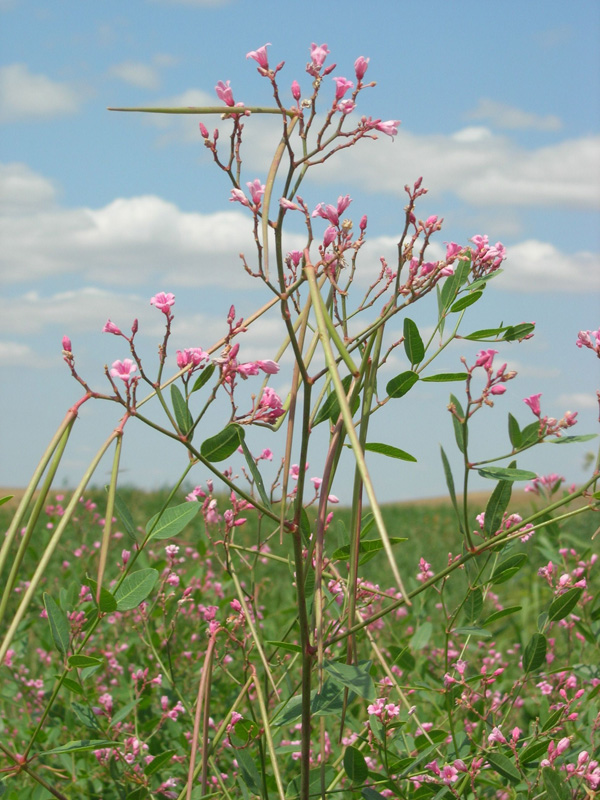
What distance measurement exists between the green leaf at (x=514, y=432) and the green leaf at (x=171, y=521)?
1.73ft

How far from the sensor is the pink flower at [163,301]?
1.21 m

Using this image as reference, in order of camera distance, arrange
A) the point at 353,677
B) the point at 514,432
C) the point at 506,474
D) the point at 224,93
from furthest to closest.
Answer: the point at 514,432, the point at 506,474, the point at 224,93, the point at 353,677

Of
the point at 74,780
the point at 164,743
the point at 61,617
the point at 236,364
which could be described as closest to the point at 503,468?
the point at 236,364

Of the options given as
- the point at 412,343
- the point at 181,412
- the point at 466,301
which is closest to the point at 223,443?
the point at 181,412

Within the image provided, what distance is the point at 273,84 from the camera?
3.71 ft

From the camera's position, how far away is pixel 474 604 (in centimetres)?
145

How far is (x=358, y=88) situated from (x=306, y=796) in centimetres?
99

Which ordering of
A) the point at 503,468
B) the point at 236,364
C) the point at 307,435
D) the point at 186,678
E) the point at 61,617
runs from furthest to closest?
the point at 186,678, the point at 61,617, the point at 503,468, the point at 236,364, the point at 307,435

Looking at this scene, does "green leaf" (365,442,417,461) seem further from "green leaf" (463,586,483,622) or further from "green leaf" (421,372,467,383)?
"green leaf" (463,586,483,622)

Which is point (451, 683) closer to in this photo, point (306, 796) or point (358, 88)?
point (306, 796)

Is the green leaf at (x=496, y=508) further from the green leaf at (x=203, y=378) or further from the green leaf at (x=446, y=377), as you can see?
the green leaf at (x=203, y=378)

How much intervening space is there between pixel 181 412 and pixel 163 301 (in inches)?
6.7

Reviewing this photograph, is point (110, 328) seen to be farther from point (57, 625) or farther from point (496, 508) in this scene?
point (496, 508)

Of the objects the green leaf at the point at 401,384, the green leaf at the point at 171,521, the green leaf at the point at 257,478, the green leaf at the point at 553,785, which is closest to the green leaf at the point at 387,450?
the green leaf at the point at 401,384
